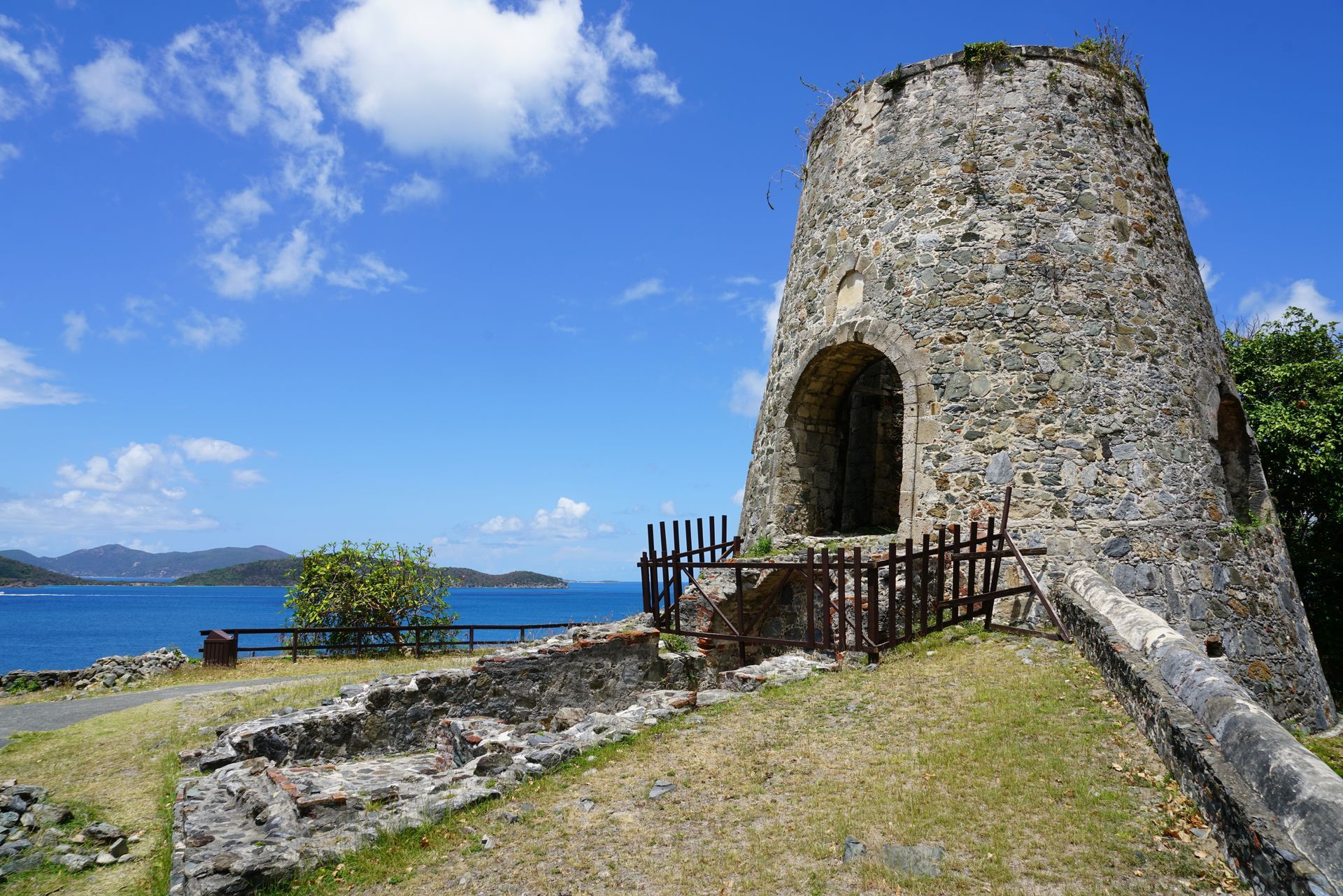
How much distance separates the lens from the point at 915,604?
35.1 feet

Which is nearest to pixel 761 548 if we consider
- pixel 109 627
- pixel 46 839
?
pixel 46 839

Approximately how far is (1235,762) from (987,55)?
10.8 m

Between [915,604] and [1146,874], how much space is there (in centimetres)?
636

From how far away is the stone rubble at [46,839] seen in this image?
738 cm

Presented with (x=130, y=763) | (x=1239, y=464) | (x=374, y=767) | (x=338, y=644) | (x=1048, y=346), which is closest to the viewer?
(x=374, y=767)

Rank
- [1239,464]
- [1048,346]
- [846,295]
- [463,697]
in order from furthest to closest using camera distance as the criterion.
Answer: [846,295] → [1239,464] → [1048,346] → [463,697]

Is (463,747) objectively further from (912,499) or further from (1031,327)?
(1031,327)

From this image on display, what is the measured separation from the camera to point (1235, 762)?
461 cm

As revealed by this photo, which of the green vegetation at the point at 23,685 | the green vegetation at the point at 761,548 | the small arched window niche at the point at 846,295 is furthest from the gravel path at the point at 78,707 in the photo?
the small arched window niche at the point at 846,295

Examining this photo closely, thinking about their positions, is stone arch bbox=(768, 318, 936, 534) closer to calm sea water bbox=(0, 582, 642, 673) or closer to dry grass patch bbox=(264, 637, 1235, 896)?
dry grass patch bbox=(264, 637, 1235, 896)

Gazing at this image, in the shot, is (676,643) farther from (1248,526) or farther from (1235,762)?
(1235,762)

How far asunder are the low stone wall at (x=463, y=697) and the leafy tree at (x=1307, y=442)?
44.2ft

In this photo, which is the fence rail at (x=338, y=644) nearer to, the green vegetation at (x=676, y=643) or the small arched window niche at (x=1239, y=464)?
the green vegetation at (x=676, y=643)

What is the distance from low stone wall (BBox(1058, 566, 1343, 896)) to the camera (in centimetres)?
371
